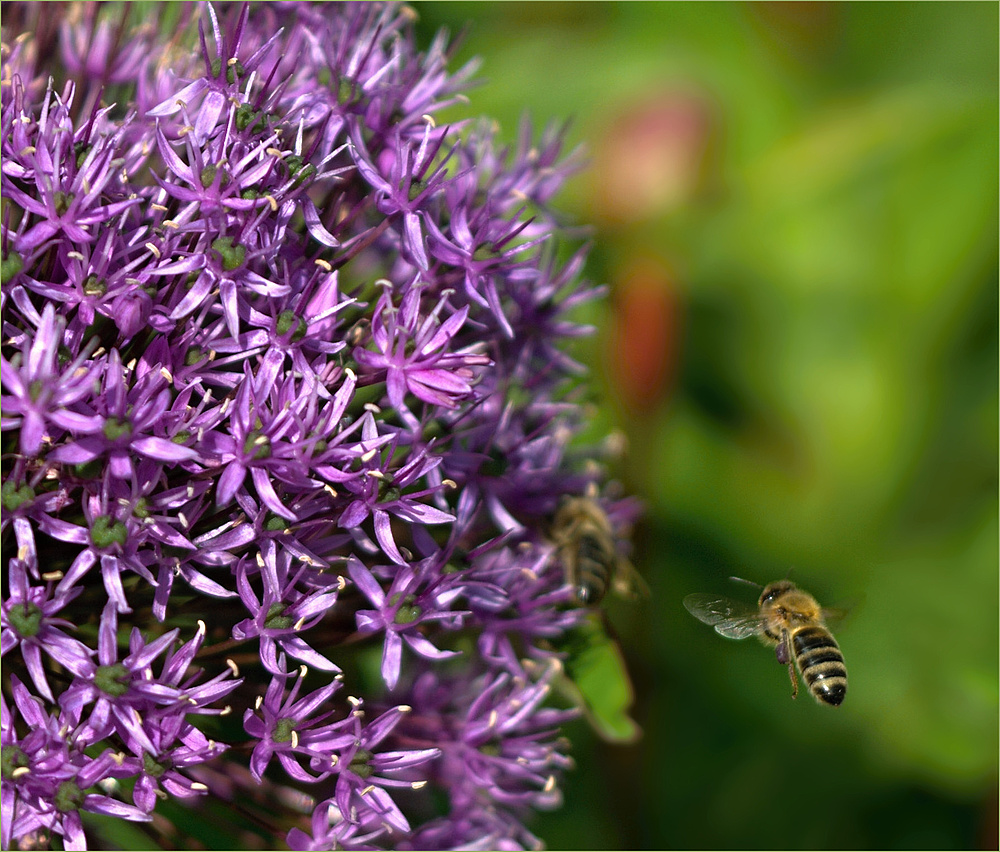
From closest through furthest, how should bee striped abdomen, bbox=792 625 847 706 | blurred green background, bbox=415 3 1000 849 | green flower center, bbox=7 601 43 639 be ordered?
green flower center, bbox=7 601 43 639, bee striped abdomen, bbox=792 625 847 706, blurred green background, bbox=415 3 1000 849

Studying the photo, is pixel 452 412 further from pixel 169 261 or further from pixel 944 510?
pixel 944 510

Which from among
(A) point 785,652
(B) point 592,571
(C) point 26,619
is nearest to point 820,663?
(A) point 785,652

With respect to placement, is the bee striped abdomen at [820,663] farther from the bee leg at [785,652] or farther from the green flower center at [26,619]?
the green flower center at [26,619]

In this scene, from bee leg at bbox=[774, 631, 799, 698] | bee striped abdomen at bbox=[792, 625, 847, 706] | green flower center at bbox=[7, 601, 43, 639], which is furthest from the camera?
bee leg at bbox=[774, 631, 799, 698]

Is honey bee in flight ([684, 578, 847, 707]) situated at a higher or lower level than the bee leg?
higher

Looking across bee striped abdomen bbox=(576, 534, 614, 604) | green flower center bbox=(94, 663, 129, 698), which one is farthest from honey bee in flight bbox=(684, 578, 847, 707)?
green flower center bbox=(94, 663, 129, 698)

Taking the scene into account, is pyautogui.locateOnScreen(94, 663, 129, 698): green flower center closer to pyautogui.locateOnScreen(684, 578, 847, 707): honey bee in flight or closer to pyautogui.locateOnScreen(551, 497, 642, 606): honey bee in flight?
pyautogui.locateOnScreen(551, 497, 642, 606): honey bee in flight

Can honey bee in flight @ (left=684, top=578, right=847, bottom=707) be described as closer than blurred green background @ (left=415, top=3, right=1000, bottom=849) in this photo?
Yes

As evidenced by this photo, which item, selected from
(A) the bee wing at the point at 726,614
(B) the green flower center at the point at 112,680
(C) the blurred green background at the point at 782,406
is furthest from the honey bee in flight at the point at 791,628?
(B) the green flower center at the point at 112,680
